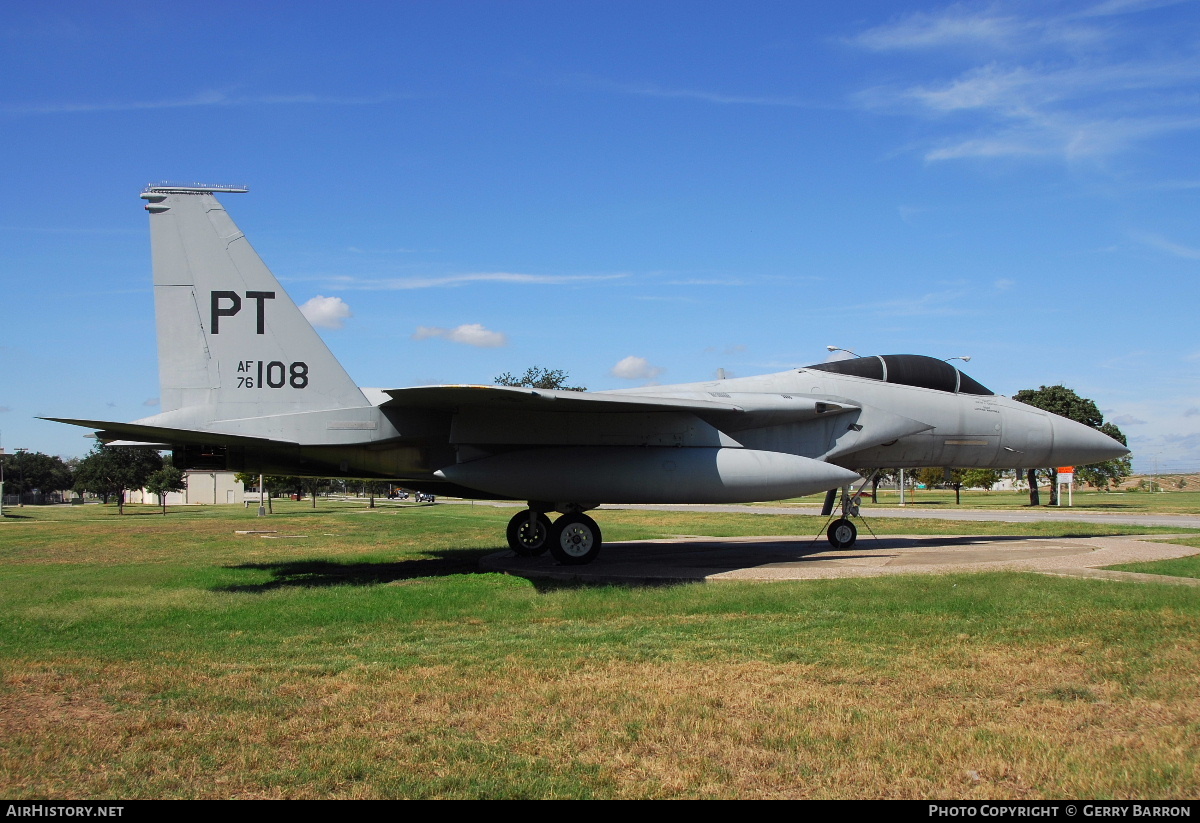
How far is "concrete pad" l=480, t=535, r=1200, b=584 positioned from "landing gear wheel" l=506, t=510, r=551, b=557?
240mm

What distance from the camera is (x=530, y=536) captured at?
616 inches

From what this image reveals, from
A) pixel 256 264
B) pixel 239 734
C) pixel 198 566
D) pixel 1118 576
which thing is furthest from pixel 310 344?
pixel 1118 576

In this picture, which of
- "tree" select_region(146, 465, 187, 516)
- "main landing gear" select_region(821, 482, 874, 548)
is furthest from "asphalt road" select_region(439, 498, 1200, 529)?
"tree" select_region(146, 465, 187, 516)

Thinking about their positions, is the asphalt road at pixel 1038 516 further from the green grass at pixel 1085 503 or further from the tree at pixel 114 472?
the tree at pixel 114 472

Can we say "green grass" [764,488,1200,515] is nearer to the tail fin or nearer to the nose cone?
the nose cone

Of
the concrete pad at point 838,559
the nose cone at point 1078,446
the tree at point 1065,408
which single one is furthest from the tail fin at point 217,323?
the tree at point 1065,408

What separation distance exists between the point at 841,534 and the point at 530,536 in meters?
5.68

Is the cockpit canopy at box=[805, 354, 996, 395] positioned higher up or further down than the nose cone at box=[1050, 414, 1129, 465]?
higher up

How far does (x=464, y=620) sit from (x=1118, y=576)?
25.7 ft

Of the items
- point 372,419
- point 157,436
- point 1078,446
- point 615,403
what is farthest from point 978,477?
point 157,436

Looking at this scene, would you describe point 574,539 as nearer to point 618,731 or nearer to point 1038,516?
point 618,731

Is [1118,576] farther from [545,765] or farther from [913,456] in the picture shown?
[545,765]

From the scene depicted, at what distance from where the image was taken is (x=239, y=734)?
17.0 feet

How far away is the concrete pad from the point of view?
39.0 feet
